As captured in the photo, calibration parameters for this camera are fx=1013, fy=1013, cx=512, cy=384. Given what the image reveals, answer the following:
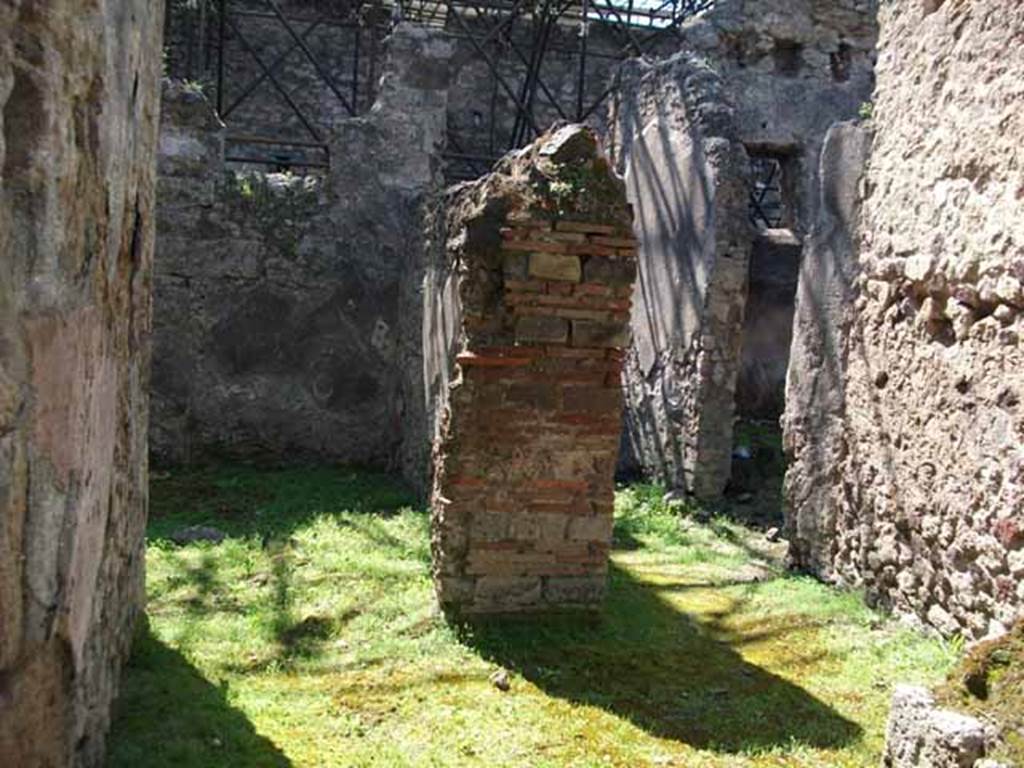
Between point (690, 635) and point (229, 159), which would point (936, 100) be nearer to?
point (690, 635)

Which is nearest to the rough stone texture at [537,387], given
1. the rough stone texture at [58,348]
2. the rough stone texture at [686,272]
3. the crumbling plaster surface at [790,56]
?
the rough stone texture at [58,348]

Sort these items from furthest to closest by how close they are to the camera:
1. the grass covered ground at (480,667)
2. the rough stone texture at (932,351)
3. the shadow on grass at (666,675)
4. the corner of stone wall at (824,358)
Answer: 1. the corner of stone wall at (824,358)
2. the rough stone texture at (932,351)
3. the shadow on grass at (666,675)
4. the grass covered ground at (480,667)

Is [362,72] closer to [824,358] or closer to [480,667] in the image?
[824,358]

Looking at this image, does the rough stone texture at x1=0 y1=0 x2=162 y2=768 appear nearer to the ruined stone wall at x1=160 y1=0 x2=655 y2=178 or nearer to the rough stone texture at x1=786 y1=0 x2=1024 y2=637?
the rough stone texture at x1=786 y1=0 x2=1024 y2=637

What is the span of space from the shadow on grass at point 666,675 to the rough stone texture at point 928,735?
1.15 meters

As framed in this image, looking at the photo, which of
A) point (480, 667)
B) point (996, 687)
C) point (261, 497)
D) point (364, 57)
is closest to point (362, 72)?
point (364, 57)

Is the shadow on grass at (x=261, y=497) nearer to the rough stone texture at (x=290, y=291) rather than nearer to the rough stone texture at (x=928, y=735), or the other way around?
the rough stone texture at (x=290, y=291)

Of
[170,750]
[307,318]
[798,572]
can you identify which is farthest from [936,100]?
[307,318]

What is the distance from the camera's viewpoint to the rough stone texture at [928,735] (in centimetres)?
227

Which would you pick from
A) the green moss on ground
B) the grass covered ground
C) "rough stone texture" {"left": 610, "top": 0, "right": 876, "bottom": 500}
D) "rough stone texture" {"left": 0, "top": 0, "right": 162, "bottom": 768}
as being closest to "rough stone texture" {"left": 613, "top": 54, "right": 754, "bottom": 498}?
"rough stone texture" {"left": 610, "top": 0, "right": 876, "bottom": 500}

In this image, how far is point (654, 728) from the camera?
3.77 meters

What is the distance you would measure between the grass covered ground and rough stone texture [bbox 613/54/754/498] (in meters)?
1.53

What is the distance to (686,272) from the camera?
7805 millimetres

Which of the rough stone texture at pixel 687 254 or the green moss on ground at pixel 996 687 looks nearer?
the green moss on ground at pixel 996 687
